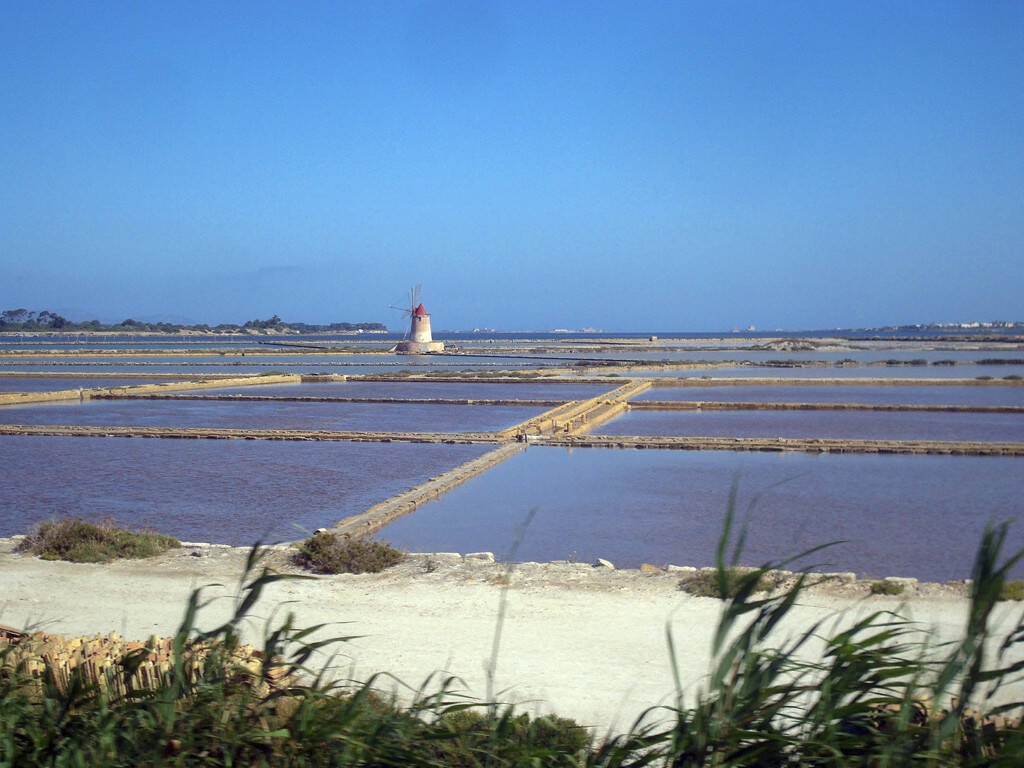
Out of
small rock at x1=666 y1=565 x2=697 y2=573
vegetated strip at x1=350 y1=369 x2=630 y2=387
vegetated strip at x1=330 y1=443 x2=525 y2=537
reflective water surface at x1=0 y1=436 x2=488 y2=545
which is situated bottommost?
reflective water surface at x1=0 y1=436 x2=488 y2=545

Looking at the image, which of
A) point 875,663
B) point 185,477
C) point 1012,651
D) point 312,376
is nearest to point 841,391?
point 312,376

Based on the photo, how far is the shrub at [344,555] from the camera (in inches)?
210

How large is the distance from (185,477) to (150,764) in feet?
26.3

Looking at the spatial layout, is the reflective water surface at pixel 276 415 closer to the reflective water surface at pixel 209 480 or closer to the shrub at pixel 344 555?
the reflective water surface at pixel 209 480

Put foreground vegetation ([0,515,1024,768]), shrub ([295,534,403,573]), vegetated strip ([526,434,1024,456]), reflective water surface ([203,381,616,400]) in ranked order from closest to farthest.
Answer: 1. foreground vegetation ([0,515,1024,768])
2. shrub ([295,534,403,573])
3. vegetated strip ([526,434,1024,456])
4. reflective water surface ([203,381,616,400])

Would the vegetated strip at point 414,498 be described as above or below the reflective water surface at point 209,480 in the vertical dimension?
above

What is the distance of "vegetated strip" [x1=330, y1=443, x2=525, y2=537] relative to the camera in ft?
21.2

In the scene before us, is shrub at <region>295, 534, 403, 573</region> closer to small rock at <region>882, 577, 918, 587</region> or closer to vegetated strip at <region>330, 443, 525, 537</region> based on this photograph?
vegetated strip at <region>330, 443, 525, 537</region>

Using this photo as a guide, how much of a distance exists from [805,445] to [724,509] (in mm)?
4070

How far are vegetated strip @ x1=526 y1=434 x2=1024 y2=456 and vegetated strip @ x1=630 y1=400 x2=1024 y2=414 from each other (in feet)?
14.6

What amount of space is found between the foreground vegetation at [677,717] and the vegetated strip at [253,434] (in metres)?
10.0

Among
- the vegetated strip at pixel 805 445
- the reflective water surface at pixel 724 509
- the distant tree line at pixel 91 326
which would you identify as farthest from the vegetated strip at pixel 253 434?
the distant tree line at pixel 91 326

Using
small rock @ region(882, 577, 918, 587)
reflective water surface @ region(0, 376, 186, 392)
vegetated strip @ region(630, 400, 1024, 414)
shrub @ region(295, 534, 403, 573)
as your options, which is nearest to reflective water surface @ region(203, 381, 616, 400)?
vegetated strip @ region(630, 400, 1024, 414)

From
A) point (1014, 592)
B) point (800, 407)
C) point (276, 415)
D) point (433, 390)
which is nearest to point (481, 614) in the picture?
point (1014, 592)
